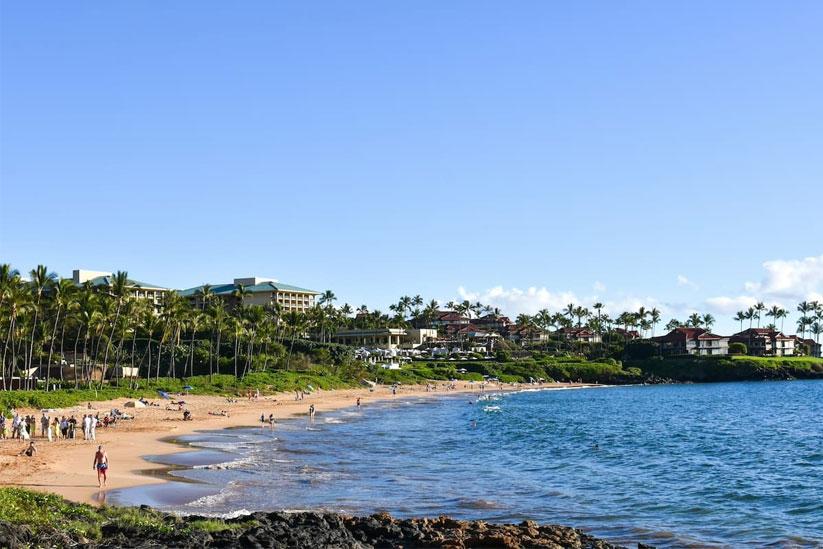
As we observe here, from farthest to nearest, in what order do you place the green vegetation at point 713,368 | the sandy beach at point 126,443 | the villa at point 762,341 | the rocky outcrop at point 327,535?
the villa at point 762,341 < the green vegetation at point 713,368 < the sandy beach at point 126,443 < the rocky outcrop at point 327,535

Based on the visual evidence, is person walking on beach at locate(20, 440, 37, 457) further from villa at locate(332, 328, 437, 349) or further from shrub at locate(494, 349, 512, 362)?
shrub at locate(494, 349, 512, 362)

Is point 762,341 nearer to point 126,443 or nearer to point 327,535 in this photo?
point 126,443

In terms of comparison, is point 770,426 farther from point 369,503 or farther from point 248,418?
point 369,503

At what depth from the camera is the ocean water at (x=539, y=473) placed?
98.8 feet

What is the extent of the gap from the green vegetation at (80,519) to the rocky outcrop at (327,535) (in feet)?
0.47

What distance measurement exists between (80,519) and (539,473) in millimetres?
26688

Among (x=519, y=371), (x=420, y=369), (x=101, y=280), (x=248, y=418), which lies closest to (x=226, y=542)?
(x=248, y=418)

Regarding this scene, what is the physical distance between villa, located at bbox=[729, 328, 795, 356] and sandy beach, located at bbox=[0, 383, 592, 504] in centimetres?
12824

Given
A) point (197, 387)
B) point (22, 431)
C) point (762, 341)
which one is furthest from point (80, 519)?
point (762, 341)

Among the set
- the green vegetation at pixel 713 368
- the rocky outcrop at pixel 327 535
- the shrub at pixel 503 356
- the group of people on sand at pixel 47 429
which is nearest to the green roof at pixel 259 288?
the shrub at pixel 503 356

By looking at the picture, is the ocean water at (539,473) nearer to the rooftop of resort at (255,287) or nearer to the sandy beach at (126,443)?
the sandy beach at (126,443)

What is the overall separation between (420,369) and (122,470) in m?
106

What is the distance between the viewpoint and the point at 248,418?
70.1 m

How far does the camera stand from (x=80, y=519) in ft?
70.3
